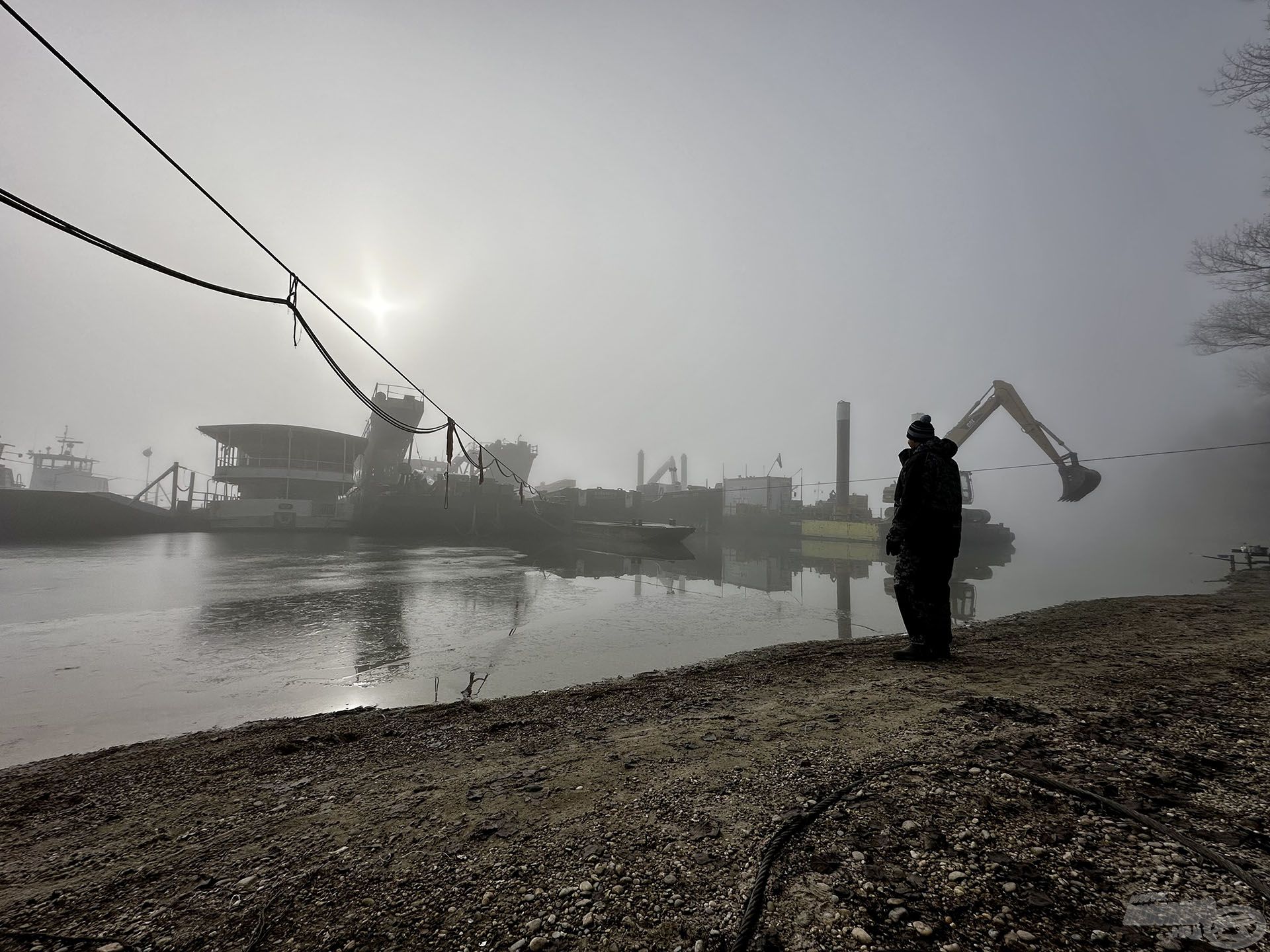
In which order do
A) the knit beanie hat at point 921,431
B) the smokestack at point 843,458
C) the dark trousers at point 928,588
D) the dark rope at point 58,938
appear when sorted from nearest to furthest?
the dark rope at point 58,938 → the dark trousers at point 928,588 → the knit beanie hat at point 921,431 → the smokestack at point 843,458

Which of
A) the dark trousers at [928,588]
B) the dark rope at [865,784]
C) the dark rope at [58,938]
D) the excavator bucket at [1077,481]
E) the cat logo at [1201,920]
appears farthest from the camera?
the excavator bucket at [1077,481]

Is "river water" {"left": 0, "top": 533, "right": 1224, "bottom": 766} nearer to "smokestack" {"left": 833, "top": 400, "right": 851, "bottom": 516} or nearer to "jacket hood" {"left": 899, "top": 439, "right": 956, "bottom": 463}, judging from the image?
"jacket hood" {"left": 899, "top": 439, "right": 956, "bottom": 463}

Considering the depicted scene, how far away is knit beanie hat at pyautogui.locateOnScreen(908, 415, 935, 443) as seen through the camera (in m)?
4.54

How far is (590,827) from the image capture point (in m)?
1.99

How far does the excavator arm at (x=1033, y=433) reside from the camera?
80.7ft

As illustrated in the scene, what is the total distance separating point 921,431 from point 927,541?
1.06 m

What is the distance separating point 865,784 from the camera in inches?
83.0

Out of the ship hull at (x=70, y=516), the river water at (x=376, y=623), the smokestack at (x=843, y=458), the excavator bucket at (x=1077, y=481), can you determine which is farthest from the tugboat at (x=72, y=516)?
the excavator bucket at (x=1077, y=481)

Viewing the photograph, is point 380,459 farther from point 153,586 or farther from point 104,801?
point 104,801

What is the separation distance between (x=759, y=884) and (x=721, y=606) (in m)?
9.61

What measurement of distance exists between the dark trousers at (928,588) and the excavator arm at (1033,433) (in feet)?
81.3

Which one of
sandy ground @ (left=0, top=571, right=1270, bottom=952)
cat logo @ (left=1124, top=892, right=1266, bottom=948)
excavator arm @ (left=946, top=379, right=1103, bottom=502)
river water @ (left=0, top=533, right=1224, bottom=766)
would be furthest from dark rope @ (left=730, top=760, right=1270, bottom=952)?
excavator arm @ (left=946, top=379, right=1103, bottom=502)

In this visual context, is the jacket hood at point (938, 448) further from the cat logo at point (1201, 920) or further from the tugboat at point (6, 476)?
the tugboat at point (6, 476)

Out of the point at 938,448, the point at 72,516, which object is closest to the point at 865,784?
the point at 938,448
